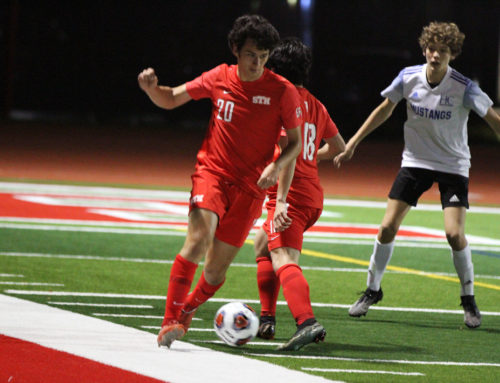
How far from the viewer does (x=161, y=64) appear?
4469cm

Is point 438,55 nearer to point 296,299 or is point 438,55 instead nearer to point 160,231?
point 296,299

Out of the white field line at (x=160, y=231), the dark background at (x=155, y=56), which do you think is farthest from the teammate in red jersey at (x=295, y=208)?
the dark background at (x=155, y=56)

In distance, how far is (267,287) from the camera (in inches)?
317

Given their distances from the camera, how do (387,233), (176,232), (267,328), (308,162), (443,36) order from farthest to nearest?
(176,232)
(387,233)
(443,36)
(308,162)
(267,328)

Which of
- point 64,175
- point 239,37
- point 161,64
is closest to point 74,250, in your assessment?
point 239,37

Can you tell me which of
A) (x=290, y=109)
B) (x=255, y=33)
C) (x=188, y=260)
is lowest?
(x=188, y=260)

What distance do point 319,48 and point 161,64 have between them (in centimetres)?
660

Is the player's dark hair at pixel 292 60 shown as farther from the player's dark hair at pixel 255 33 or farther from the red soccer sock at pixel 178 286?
the red soccer sock at pixel 178 286

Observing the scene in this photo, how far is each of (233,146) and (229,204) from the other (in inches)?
14.8

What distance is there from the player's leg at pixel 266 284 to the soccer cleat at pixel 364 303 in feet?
4.00

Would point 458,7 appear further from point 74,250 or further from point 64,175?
point 74,250

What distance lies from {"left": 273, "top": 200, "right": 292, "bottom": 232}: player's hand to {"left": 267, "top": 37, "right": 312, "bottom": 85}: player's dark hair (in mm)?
1043

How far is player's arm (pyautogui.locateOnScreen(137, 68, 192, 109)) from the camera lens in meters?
7.17

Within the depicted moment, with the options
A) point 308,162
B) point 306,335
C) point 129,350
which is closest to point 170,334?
point 129,350
